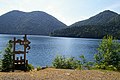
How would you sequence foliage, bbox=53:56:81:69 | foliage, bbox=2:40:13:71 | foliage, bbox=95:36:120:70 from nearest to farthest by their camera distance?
foliage, bbox=95:36:120:70 → foliage, bbox=2:40:13:71 → foliage, bbox=53:56:81:69

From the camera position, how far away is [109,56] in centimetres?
2511

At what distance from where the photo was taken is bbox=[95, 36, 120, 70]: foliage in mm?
24358

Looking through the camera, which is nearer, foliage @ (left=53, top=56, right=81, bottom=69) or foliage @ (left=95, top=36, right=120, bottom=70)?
foliage @ (left=95, top=36, right=120, bottom=70)

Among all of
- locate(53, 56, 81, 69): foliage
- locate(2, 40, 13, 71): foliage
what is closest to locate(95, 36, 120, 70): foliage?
locate(53, 56, 81, 69): foliage

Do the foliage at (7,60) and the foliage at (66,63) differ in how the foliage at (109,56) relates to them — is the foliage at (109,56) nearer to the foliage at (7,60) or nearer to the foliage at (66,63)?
the foliage at (66,63)

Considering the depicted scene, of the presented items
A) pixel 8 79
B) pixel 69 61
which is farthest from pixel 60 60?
pixel 8 79

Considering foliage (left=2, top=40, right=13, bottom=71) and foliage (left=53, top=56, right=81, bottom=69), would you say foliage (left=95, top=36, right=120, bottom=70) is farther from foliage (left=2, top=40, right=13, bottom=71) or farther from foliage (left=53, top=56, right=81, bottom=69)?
foliage (left=2, top=40, right=13, bottom=71)

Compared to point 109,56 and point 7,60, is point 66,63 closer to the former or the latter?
point 109,56

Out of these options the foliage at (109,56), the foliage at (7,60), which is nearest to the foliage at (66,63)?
the foliage at (109,56)

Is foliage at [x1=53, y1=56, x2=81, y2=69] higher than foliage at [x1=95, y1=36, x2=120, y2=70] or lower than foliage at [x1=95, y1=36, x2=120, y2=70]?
lower

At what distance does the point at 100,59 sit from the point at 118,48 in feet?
7.63

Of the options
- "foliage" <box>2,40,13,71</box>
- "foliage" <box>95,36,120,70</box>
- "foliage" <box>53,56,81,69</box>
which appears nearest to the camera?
"foliage" <box>95,36,120,70</box>

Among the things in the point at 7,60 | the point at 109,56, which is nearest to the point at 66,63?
the point at 109,56

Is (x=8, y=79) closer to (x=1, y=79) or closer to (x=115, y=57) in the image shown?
(x=1, y=79)
